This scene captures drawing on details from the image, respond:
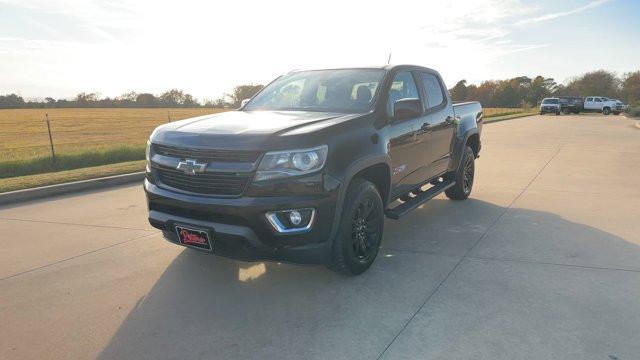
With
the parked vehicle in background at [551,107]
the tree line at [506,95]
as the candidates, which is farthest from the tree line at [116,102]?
the parked vehicle in background at [551,107]

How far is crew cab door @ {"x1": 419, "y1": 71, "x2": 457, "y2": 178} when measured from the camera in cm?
546

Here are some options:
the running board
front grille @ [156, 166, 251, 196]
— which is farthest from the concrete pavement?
front grille @ [156, 166, 251, 196]

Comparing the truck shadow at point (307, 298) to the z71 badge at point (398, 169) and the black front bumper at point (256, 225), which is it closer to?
the black front bumper at point (256, 225)

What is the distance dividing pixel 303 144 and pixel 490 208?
158 inches

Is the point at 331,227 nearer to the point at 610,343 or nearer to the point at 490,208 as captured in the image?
the point at 610,343

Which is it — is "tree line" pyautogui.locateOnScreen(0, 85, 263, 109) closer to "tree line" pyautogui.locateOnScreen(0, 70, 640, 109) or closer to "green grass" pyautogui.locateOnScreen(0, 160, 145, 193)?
"tree line" pyautogui.locateOnScreen(0, 70, 640, 109)

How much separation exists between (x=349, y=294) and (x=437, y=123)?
2.68m

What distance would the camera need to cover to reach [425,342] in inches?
120

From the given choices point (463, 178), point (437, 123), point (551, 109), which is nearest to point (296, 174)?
point (437, 123)

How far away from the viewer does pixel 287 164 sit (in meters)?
3.42

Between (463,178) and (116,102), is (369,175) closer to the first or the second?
(463,178)

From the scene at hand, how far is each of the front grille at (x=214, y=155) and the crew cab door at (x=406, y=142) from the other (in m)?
1.52

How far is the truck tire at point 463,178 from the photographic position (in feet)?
22.0

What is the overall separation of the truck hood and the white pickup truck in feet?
162
